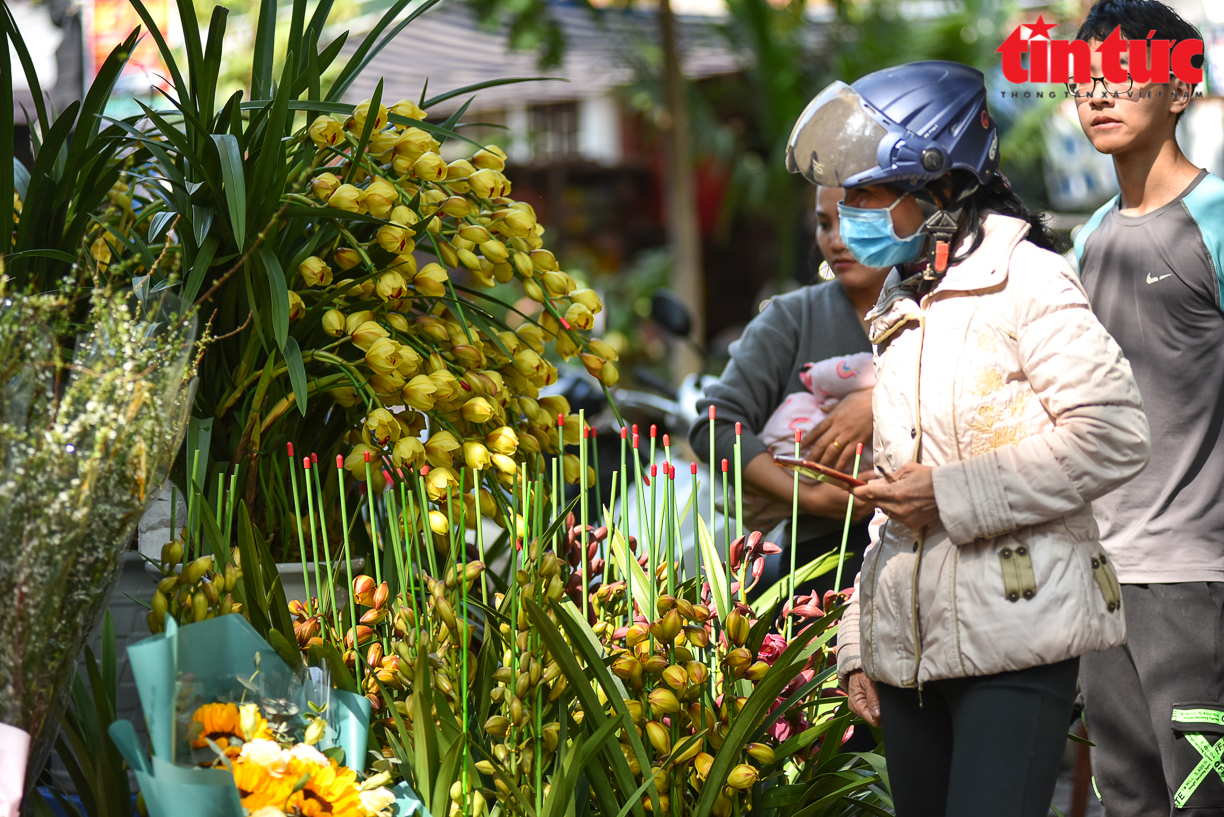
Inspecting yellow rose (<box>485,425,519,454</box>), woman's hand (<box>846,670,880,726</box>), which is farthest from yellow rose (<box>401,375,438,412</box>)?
woman's hand (<box>846,670,880,726</box>)

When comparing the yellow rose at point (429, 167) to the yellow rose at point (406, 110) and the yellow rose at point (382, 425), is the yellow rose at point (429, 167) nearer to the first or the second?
the yellow rose at point (406, 110)

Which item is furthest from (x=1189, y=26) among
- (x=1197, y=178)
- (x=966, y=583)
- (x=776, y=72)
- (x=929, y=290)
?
(x=776, y=72)

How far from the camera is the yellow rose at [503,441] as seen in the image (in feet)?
6.19

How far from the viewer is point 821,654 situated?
1.89 metres

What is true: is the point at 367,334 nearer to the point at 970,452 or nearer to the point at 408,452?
the point at 408,452

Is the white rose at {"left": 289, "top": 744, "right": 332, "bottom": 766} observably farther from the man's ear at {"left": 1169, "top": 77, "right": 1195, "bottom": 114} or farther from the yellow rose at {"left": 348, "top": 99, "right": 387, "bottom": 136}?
the man's ear at {"left": 1169, "top": 77, "right": 1195, "bottom": 114}

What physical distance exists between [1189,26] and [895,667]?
1421 mm

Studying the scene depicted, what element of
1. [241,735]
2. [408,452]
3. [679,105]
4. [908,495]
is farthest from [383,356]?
[679,105]

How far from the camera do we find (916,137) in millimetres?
1525

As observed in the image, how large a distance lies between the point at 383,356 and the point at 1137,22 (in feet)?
4.88

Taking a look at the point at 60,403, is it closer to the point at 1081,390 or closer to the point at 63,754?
the point at 63,754

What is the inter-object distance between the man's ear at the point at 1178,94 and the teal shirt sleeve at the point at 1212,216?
0.14m

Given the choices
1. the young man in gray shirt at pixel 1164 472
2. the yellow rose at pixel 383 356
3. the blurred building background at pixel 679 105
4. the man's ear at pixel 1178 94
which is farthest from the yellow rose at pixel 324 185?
the blurred building background at pixel 679 105

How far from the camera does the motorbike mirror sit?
405 centimetres
